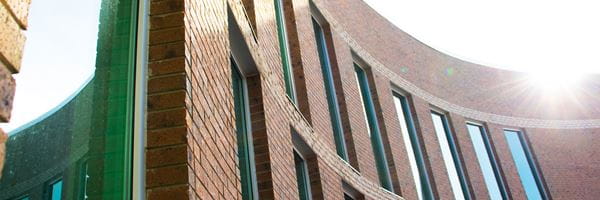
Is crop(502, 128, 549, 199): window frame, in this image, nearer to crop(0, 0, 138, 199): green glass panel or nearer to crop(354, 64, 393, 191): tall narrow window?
crop(354, 64, 393, 191): tall narrow window

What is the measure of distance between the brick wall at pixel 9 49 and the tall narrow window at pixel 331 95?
8.56 meters

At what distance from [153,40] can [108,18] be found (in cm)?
27

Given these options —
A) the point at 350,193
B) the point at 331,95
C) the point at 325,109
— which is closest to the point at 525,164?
the point at 331,95

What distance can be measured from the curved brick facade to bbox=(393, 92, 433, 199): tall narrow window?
0.62 ft

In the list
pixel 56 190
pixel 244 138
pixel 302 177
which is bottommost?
pixel 56 190

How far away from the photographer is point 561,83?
21.0 metres

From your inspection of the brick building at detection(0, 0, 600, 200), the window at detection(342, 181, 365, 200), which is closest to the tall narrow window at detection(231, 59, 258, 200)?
the brick building at detection(0, 0, 600, 200)

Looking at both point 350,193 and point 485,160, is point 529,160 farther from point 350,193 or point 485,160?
point 350,193

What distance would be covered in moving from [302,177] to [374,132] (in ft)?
17.0

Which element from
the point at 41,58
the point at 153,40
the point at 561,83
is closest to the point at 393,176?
the point at 153,40

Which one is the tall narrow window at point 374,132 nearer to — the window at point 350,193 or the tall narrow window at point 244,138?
the window at point 350,193

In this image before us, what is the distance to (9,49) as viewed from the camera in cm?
115

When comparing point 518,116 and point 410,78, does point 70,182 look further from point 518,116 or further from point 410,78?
point 518,116

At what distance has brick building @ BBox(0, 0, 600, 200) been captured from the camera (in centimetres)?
213
